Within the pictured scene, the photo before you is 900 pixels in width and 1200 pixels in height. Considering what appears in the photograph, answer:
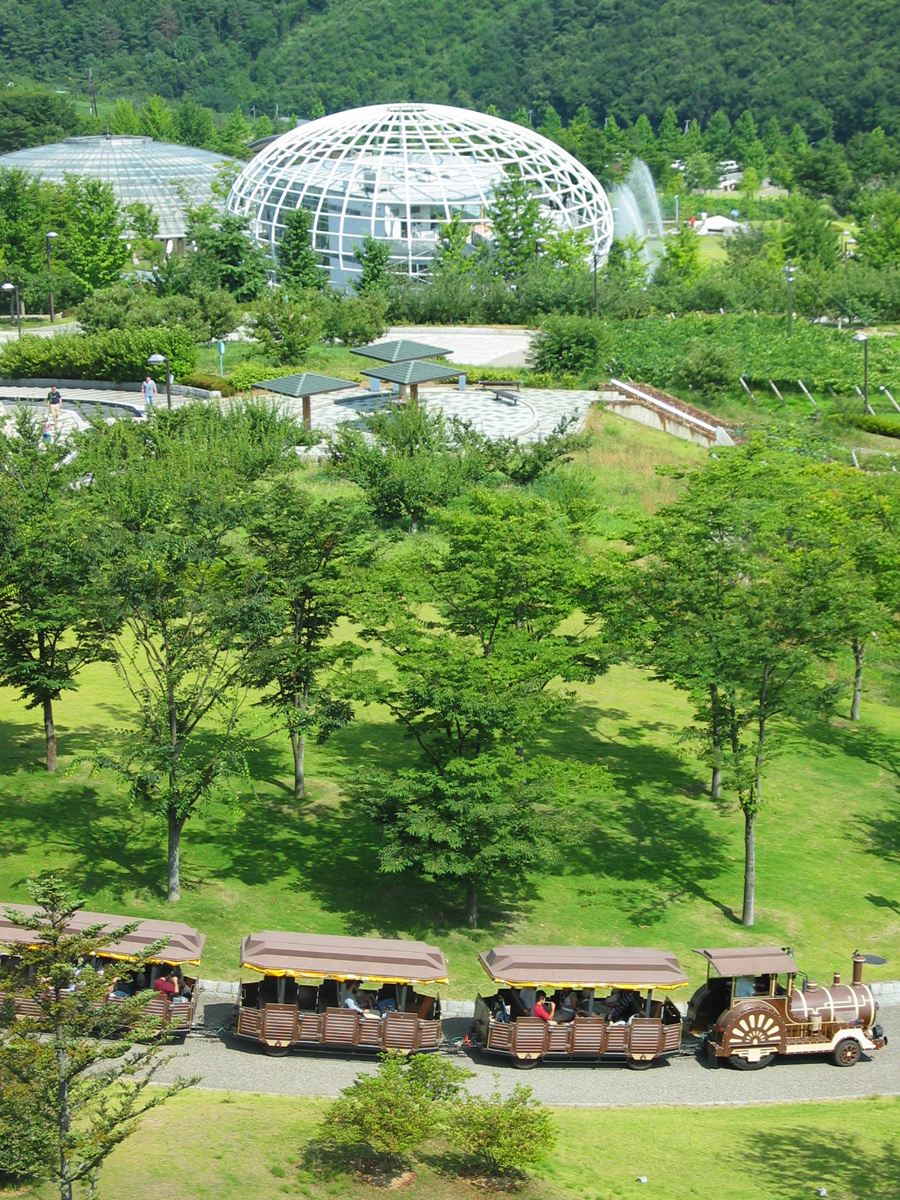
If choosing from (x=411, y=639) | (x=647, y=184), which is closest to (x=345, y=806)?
(x=411, y=639)

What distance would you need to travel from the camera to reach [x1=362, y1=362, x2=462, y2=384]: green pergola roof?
1880 inches

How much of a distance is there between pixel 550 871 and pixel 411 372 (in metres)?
24.4

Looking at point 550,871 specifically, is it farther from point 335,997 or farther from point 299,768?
point 335,997

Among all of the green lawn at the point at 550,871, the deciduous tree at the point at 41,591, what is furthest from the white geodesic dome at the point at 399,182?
the deciduous tree at the point at 41,591

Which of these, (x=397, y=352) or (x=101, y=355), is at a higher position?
(x=397, y=352)

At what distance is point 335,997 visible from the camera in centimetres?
2094

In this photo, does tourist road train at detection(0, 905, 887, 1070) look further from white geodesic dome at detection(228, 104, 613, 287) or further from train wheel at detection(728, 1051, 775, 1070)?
white geodesic dome at detection(228, 104, 613, 287)

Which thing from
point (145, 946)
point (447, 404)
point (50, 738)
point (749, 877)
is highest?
point (447, 404)

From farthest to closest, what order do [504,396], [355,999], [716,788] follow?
[504,396], [716,788], [355,999]

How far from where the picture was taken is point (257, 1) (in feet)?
584

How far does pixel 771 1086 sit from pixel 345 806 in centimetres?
1049

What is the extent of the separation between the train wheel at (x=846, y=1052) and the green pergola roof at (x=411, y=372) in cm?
2951

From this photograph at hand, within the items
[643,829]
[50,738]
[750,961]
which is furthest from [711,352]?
[750,961]

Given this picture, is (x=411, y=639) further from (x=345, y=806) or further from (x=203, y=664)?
(x=345, y=806)
